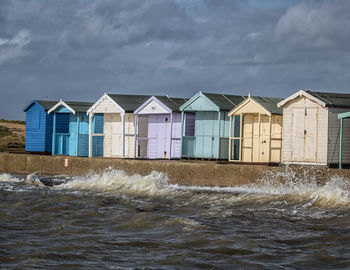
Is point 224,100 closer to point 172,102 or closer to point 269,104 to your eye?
point 269,104

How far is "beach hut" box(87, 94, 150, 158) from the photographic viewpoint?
1067 inches

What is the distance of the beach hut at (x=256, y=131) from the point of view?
74.6 ft

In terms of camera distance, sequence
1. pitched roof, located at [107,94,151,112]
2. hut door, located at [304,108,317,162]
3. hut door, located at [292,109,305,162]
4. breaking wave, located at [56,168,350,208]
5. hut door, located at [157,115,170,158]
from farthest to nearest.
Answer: pitched roof, located at [107,94,151,112] < hut door, located at [157,115,170,158] < hut door, located at [292,109,305,162] < hut door, located at [304,108,317,162] < breaking wave, located at [56,168,350,208]

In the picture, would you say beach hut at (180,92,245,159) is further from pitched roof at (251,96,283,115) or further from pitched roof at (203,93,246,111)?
pitched roof at (251,96,283,115)

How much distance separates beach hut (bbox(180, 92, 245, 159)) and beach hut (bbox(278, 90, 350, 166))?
3.42m

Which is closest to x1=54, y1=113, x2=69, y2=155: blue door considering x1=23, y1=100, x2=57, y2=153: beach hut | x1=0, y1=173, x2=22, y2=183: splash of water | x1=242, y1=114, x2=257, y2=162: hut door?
x1=23, y1=100, x2=57, y2=153: beach hut

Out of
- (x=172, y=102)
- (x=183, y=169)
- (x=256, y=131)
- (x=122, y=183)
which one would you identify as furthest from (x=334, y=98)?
(x=122, y=183)

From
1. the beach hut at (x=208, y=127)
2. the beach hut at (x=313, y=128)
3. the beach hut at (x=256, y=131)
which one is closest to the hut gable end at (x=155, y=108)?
the beach hut at (x=208, y=127)

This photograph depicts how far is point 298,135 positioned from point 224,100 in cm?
480

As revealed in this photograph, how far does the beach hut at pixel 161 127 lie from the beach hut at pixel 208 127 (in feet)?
2.53

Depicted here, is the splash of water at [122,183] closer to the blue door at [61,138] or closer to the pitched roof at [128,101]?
the pitched roof at [128,101]

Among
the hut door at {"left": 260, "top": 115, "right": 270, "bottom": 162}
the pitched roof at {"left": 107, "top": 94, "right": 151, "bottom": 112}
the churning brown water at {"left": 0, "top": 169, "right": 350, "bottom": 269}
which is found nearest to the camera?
the churning brown water at {"left": 0, "top": 169, "right": 350, "bottom": 269}

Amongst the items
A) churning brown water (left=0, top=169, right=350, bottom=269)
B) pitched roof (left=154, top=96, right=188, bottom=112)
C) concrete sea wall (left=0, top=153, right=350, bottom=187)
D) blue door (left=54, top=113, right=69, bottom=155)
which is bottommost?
churning brown water (left=0, top=169, right=350, bottom=269)

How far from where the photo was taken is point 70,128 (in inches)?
1162
